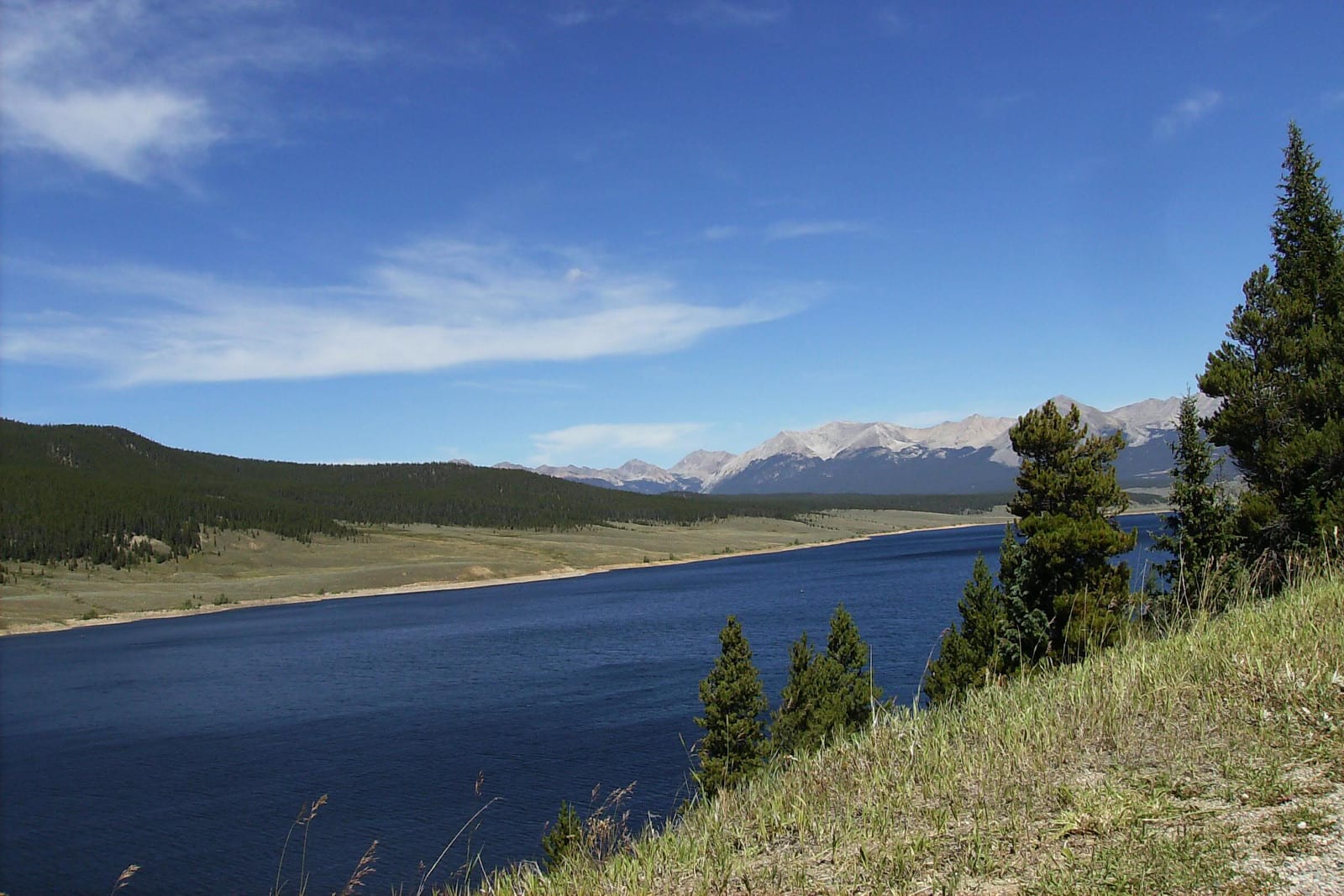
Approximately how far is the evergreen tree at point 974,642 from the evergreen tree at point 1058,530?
1013 mm

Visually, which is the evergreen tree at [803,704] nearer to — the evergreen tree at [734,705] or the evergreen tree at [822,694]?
the evergreen tree at [822,694]

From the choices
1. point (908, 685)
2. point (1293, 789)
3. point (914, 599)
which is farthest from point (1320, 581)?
point (914, 599)

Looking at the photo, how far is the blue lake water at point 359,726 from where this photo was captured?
31.2m

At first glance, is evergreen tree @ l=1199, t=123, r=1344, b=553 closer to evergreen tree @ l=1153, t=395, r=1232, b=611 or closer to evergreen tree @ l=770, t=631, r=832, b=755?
evergreen tree @ l=1153, t=395, r=1232, b=611

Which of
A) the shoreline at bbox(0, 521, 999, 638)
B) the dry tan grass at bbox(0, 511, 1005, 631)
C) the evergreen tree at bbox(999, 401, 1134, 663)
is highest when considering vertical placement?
the evergreen tree at bbox(999, 401, 1134, 663)

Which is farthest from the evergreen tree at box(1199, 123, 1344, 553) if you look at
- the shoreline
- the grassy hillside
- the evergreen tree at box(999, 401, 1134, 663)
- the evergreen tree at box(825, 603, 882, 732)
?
the shoreline

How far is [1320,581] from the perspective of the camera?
10031 millimetres

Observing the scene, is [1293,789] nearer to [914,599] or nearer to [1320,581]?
[1320,581]

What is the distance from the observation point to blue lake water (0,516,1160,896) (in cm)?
3120

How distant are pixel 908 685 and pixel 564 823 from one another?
25906 millimetres

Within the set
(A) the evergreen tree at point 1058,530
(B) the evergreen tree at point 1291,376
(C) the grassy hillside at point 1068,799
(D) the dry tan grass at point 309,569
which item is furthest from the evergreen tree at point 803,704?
(D) the dry tan grass at point 309,569

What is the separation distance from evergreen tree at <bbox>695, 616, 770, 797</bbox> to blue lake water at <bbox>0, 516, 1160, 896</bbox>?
3.10 meters

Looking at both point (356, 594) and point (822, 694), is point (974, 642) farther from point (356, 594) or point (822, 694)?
point (356, 594)

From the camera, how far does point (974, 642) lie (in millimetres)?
36438
